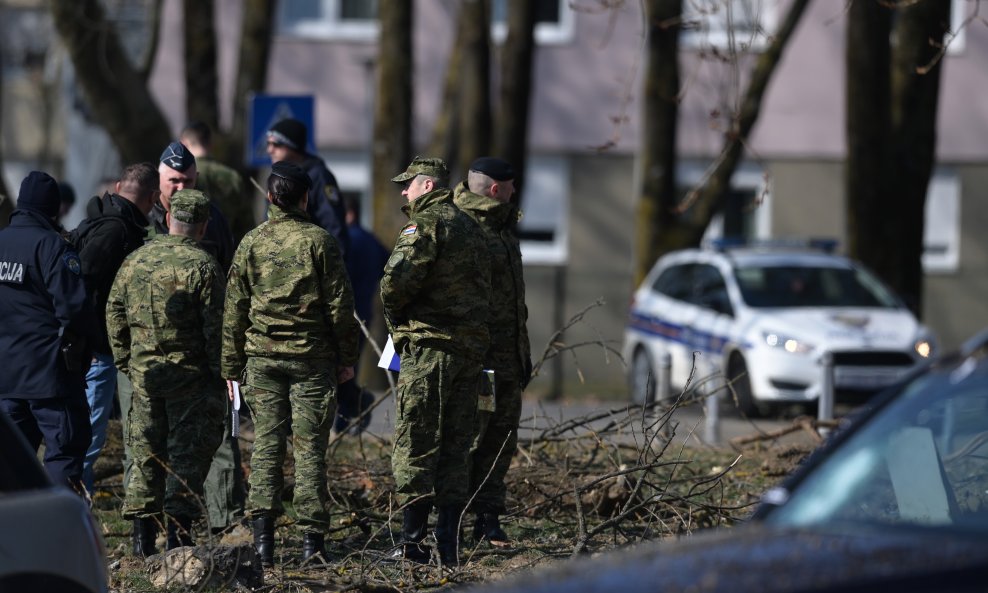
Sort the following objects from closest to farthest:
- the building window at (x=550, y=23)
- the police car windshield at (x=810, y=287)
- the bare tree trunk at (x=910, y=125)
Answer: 1. the bare tree trunk at (x=910, y=125)
2. the police car windshield at (x=810, y=287)
3. the building window at (x=550, y=23)

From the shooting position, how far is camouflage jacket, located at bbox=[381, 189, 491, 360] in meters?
6.80

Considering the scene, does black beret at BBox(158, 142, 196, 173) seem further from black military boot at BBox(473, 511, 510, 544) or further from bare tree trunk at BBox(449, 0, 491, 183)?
bare tree trunk at BBox(449, 0, 491, 183)

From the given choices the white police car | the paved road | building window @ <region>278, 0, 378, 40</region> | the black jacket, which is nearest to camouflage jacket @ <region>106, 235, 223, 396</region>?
the black jacket

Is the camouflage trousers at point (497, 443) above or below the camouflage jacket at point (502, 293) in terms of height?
below

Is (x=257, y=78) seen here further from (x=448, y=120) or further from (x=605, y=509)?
(x=605, y=509)

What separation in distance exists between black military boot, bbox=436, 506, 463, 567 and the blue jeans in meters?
2.16

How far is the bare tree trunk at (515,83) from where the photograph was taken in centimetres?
1603

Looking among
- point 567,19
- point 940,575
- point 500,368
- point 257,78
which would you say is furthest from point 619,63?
point 940,575

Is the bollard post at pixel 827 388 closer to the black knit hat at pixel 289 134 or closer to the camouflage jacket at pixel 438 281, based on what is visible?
the black knit hat at pixel 289 134

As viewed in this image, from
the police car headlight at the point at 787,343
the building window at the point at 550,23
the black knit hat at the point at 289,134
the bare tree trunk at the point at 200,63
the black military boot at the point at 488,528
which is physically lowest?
the police car headlight at the point at 787,343

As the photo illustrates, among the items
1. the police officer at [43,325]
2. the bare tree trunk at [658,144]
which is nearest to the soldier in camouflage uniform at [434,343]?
the police officer at [43,325]

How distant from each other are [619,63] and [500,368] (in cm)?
1572

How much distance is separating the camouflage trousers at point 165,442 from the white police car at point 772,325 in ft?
21.3

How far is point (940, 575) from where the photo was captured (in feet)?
10.4
